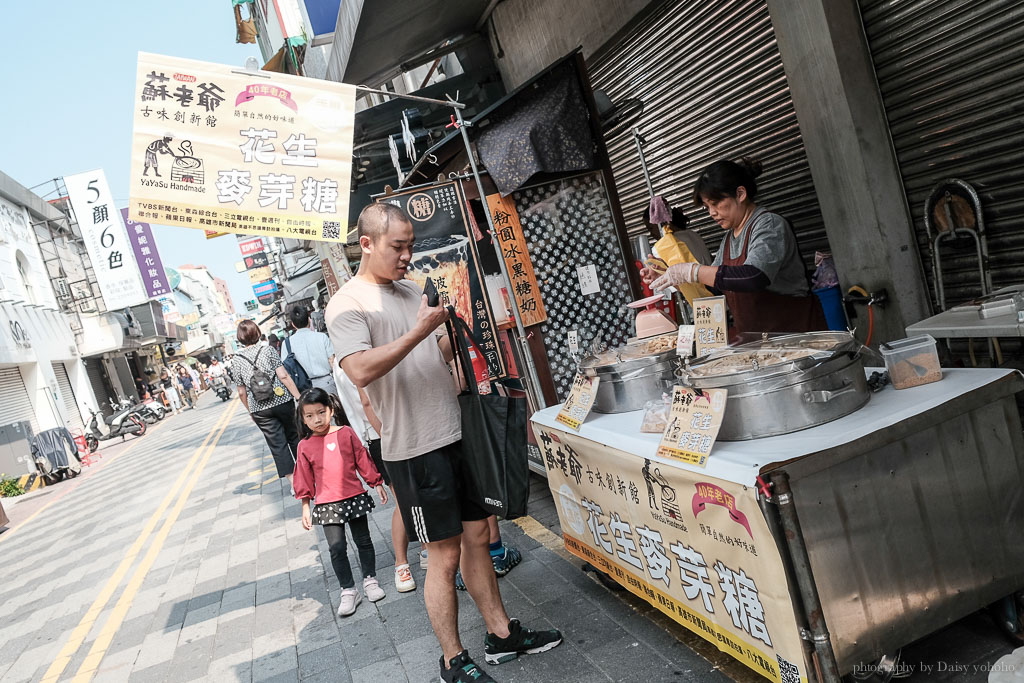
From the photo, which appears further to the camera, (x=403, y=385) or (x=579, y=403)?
(x=579, y=403)

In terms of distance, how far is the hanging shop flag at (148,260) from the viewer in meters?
31.7

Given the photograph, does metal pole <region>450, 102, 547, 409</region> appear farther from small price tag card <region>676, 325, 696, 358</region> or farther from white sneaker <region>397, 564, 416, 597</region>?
small price tag card <region>676, 325, 696, 358</region>

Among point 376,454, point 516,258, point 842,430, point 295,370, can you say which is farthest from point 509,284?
point 295,370

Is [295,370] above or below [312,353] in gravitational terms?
below

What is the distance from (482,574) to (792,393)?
1744mm

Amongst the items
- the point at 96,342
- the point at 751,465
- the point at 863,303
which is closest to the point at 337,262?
the point at 863,303

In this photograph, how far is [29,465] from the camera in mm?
18562

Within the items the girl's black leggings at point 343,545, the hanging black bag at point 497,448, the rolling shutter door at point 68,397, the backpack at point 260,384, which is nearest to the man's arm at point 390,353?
the hanging black bag at point 497,448

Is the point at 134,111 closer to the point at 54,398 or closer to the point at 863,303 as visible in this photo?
the point at 863,303

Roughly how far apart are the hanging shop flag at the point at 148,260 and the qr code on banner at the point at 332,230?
30.5m

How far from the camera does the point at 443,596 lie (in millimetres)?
3262

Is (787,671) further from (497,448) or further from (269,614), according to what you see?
(269,614)

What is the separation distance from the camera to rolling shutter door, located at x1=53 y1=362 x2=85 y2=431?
2768cm

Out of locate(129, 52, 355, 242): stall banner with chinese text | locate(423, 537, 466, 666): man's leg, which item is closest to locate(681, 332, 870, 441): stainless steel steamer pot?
locate(423, 537, 466, 666): man's leg
